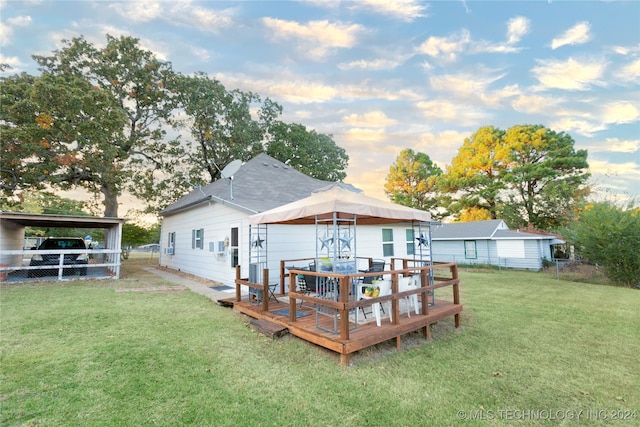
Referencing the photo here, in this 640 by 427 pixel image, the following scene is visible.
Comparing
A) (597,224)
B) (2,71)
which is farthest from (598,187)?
(2,71)

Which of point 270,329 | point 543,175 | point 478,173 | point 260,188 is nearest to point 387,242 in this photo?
point 260,188

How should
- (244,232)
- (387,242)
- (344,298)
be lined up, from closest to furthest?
1. (344,298)
2. (244,232)
3. (387,242)

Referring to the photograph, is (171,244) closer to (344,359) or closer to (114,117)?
(114,117)

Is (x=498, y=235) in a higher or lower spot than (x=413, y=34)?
lower

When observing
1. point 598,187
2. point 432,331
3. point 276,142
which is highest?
point 276,142

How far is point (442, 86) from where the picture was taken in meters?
11.1

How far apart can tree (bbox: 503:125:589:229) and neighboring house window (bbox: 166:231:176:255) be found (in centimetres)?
2533

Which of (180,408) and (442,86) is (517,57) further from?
(180,408)

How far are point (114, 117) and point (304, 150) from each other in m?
13.1

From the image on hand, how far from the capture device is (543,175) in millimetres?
22203

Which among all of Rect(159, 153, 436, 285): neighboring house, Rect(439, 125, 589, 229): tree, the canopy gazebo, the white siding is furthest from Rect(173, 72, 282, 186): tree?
Rect(439, 125, 589, 229): tree

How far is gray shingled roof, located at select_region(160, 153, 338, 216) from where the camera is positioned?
9.66 metres

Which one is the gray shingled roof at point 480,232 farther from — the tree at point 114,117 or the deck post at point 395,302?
the tree at point 114,117

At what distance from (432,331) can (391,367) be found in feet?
6.73
